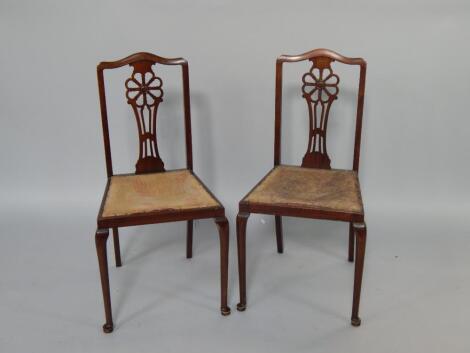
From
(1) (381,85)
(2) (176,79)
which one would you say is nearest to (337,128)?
(1) (381,85)

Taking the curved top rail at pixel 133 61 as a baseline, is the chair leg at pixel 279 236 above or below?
below

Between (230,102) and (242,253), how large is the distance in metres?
1.04

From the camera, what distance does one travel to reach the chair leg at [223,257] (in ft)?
6.41

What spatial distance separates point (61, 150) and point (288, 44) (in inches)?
56.9

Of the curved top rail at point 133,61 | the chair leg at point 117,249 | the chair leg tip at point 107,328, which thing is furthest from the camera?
the chair leg at point 117,249

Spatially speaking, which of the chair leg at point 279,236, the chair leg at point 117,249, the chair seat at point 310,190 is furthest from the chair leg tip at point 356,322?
the chair leg at point 117,249

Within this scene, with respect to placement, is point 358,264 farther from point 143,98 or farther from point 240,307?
point 143,98

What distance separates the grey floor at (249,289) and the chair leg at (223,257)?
50 millimetres

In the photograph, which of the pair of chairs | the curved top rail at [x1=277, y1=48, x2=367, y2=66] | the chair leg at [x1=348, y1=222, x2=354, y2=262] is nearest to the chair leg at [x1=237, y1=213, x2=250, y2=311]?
the pair of chairs

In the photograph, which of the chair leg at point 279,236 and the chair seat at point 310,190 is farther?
the chair leg at point 279,236

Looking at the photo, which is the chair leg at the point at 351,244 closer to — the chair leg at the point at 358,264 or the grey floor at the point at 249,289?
the grey floor at the point at 249,289

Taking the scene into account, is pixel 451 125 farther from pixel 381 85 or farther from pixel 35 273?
pixel 35 273

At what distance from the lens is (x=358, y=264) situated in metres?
1.92

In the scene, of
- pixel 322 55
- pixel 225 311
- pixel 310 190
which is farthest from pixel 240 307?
pixel 322 55
